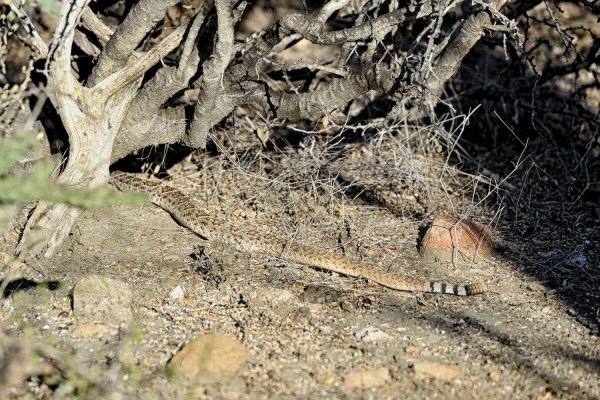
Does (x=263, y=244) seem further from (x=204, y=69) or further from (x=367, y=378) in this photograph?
(x=367, y=378)

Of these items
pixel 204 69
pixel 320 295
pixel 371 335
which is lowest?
pixel 320 295

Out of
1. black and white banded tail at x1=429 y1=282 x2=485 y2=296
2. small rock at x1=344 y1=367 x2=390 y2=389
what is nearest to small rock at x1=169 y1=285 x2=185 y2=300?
small rock at x1=344 y1=367 x2=390 y2=389

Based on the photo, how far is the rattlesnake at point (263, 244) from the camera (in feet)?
19.3

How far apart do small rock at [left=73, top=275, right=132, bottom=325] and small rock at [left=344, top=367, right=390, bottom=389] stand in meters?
1.51

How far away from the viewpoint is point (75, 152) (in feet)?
21.3

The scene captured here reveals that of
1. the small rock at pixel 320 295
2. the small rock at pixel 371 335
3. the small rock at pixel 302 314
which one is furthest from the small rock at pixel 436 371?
the small rock at pixel 320 295

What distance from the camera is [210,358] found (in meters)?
4.57

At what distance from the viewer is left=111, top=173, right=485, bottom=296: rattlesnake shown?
19.3 feet

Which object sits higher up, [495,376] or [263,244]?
[495,376]

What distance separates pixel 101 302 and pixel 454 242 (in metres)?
2.77

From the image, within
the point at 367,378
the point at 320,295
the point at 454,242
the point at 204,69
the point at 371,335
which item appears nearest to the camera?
the point at 367,378

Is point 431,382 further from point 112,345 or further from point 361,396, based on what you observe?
point 112,345

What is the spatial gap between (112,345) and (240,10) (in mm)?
2589

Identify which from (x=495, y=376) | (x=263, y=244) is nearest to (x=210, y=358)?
(x=495, y=376)
